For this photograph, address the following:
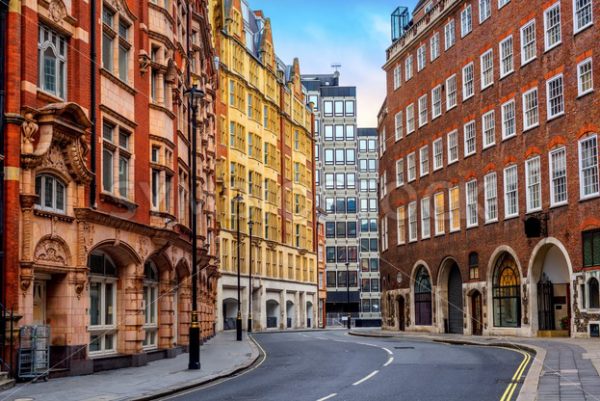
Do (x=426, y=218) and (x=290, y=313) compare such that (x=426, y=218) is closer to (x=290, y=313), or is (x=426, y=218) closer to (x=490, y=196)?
(x=490, y=196)

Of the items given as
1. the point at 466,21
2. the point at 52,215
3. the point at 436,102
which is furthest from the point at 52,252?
the point at 436,102

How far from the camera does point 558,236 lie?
41.2 meters

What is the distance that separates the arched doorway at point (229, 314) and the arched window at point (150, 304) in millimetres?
43555

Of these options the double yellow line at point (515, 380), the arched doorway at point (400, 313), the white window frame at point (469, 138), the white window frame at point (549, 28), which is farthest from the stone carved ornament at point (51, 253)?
the arched doorway at point (400, 313)

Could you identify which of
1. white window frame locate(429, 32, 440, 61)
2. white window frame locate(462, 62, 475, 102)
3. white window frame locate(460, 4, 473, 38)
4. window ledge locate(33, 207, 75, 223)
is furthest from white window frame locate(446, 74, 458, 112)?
window ledge locate(33, 207, 75, 223)

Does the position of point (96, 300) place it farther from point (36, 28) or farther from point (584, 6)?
point (584, 6)

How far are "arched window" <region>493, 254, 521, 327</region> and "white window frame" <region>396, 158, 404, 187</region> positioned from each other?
53.2ft

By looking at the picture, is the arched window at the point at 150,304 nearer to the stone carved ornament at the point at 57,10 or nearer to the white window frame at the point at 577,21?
the stone carved ornament at the point at 57,10

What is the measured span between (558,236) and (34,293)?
25403 millimetres

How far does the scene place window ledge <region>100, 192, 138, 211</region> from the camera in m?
26.7

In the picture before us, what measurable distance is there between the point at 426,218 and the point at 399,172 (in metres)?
6.70

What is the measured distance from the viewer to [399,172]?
64.2m

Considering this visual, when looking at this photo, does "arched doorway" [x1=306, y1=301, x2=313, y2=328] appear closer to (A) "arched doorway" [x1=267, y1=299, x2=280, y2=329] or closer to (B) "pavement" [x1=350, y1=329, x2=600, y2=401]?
(A) "arched doorway" [x1=267, y1=299, x2=280, y2=329]

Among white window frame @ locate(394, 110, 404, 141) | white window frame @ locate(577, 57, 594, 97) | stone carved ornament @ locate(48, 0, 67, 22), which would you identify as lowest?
stone carved ornament @ locate(48, 0, 67, 22)
